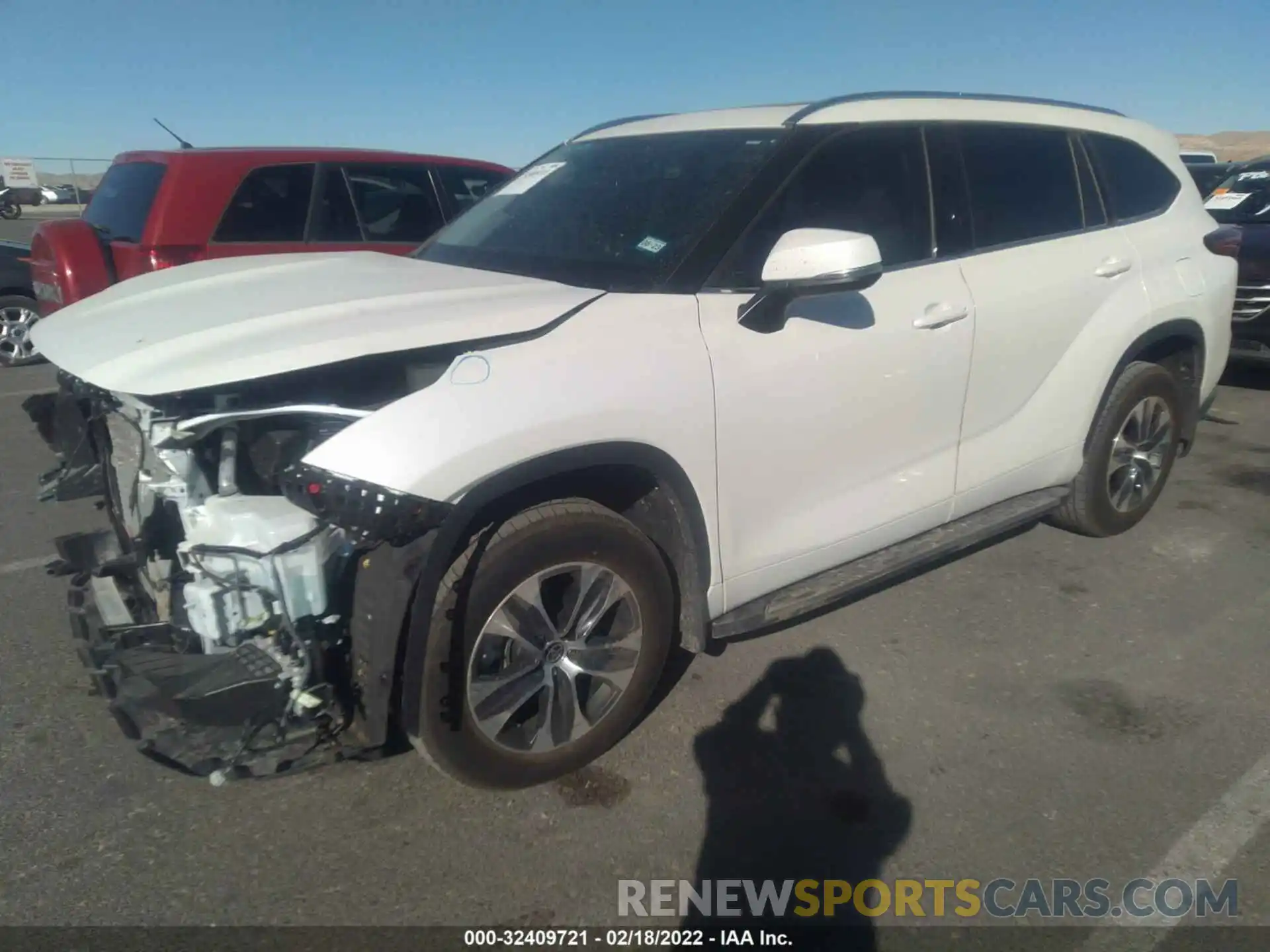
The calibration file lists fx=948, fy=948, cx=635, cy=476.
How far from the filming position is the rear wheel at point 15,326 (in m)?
8.81

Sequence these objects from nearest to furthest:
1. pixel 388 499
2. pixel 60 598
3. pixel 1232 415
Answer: pixel 388 499
pixel 60 598
pixel 1232 415

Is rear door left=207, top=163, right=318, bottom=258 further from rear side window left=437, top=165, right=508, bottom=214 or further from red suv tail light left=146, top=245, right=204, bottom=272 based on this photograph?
rear side window left=437, top=165, right=508, bottom=214

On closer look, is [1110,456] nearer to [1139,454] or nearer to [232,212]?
[1139,454]

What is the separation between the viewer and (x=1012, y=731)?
10.5ft

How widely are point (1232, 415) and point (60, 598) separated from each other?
25.3 feet

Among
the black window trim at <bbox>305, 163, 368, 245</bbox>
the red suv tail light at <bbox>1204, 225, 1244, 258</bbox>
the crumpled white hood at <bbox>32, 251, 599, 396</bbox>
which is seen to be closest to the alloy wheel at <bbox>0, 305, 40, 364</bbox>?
the black window trim at <bbox>305, 163, 368, 245</bbox>

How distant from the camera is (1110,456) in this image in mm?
4367

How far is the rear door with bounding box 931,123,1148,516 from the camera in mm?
3645

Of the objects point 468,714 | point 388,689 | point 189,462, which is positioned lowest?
point 468,714

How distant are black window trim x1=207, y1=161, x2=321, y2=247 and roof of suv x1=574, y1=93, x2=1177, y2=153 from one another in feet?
9.74

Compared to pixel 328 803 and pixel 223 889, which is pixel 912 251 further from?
pixel 223 889

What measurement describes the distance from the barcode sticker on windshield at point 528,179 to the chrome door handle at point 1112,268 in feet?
7.62

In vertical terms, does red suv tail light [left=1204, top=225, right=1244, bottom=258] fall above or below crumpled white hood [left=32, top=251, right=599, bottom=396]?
below

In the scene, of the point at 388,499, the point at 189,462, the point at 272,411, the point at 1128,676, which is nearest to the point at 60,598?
the point at 189,462
